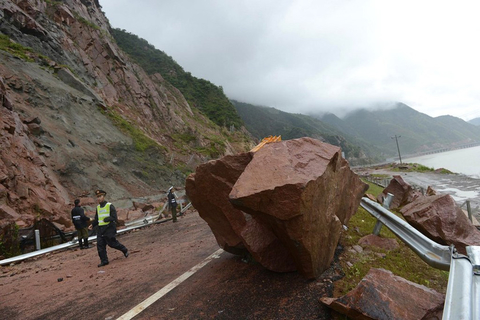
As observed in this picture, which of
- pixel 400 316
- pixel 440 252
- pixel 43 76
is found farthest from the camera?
pixel 43 76

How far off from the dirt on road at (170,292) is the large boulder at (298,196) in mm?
418

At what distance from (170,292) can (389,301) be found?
262 cm

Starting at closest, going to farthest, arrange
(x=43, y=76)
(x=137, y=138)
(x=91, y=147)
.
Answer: (x=91, y=147) < (x=43, y=76) < (x=137, y=138)

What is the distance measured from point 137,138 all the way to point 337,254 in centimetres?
2241

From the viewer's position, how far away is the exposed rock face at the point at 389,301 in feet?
7.16

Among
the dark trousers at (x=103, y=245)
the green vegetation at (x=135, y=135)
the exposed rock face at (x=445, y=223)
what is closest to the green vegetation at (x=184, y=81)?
the green vegetation at (x=135, y=135)

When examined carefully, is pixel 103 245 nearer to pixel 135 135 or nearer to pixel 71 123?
pixel 71 123

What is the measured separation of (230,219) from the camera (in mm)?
4180

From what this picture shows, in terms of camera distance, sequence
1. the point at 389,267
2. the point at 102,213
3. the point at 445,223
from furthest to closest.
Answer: the point at 102,213 → the point at 445,223 → the point at 389,267

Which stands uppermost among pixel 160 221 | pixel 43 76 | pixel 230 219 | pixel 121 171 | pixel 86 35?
pixel 86 35

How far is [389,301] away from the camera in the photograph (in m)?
2.26

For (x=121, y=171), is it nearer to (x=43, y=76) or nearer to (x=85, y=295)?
(x=43, y=76)

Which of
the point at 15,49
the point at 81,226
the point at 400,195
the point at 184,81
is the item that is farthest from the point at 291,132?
the point at 81,226

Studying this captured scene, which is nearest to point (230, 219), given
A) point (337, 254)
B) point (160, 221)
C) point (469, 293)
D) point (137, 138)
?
point (337, 254)
